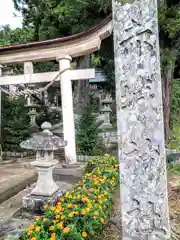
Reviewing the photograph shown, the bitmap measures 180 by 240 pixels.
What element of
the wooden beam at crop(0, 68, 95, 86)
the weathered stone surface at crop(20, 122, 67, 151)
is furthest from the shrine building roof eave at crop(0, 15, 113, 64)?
the weathered stone surface at crop(20, 122, 67, 151)

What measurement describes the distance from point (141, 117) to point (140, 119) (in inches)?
0.8

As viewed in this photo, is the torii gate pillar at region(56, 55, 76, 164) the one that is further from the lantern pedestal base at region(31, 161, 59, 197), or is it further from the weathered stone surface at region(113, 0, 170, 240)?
the weathered stone surface at region(113, 0, 170, 240)

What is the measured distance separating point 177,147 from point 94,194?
558cm

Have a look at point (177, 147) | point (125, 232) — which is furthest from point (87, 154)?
point (125, 232)

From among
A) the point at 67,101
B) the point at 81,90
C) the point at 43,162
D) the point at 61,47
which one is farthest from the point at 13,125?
the point at 43,162

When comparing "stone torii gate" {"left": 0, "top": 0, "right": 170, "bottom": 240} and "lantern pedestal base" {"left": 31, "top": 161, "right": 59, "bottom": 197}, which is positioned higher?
"stone torii gate" {"left": 0, "top": 0, "right": 170, "bottom": 240}

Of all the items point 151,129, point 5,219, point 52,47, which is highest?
point 52,47

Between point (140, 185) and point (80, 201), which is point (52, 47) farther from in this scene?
point (140, 185)

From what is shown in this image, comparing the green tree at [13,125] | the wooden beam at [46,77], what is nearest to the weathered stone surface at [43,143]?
the wooden beam at [46,77]

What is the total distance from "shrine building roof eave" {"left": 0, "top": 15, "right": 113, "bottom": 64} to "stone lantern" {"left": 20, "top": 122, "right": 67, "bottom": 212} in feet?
10.7

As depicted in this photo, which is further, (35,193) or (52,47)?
(52,47)

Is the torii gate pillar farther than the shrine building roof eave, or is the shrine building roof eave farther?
the torii gate pillar

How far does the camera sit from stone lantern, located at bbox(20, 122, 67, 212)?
3.91 m

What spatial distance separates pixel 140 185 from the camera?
7.52 ft
